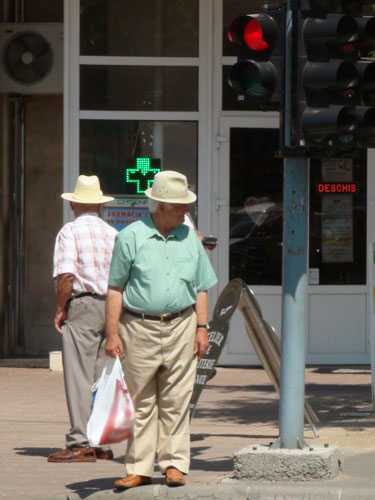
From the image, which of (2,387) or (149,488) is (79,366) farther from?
(2,387)

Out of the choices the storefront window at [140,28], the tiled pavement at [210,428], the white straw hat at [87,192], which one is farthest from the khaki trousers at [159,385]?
the storefront window at [140,28]

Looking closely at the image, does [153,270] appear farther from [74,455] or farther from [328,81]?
[74,455]

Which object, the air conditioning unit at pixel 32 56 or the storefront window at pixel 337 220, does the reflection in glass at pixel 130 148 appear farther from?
the storefront window at pixel 337 220

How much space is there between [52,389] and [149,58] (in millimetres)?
3732

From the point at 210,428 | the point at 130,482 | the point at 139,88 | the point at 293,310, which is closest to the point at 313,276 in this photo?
the point at 139,88

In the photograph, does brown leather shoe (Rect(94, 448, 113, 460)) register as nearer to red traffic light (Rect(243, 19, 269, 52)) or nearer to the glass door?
red traffic light (Rect(243, 19, 269, 52))

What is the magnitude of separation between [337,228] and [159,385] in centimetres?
639

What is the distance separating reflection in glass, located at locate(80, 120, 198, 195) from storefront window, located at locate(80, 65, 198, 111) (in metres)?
0.19

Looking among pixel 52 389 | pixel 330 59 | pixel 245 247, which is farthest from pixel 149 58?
pixel 330 59

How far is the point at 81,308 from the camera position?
27.5ft

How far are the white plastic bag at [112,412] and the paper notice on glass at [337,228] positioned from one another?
6.54 meters

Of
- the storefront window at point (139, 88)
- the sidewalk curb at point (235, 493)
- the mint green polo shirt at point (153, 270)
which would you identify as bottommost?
the sidewalk curb at point (235, 493)

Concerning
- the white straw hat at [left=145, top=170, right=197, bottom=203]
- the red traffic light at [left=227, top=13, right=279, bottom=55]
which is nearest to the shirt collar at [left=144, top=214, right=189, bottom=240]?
the white straw hat at [left=145, top=170, right=197, bottom=203]

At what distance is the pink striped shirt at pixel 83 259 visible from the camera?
8320mm
